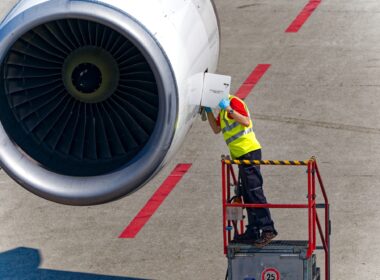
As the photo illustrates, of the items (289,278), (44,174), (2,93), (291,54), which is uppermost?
(291,54)

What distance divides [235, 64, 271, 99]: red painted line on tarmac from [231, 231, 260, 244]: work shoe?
5960mm

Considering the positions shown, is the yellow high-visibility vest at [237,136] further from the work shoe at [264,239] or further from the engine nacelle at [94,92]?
the work shoe at [264,239]

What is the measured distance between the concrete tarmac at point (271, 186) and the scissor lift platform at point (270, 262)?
3.65 feet

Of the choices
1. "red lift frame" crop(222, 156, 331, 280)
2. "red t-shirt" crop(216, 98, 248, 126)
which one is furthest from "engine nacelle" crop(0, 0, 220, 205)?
"red lift frame" crop(222, 156, 331, 280)

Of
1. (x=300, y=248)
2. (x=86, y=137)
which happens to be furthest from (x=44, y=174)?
(x=300, y=248)

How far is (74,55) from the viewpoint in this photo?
561 inches

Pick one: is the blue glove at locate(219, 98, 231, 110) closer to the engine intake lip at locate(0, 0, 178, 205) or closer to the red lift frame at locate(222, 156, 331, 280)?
the red lift frame at locate(222, 156, 331, 280)

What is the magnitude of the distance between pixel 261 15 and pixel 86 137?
419 inches

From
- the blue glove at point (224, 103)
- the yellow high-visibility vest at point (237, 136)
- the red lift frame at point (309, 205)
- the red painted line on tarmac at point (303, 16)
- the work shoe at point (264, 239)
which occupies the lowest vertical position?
the work shoe at point (264, 239)

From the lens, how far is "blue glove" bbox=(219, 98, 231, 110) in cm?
1481

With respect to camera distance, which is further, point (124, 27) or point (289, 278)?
point (289, 278)

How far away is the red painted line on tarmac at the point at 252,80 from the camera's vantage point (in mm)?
21425

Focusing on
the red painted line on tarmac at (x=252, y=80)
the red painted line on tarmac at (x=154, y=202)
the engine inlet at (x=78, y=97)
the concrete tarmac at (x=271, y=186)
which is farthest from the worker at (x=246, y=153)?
the red painted line on tarmac at (x=252, y=80)

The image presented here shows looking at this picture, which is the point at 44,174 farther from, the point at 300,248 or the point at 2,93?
the point at 300,248
